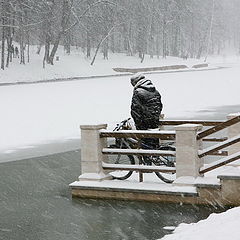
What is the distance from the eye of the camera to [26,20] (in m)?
67.9

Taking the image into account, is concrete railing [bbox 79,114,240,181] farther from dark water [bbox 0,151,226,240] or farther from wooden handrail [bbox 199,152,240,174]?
dark water [bbox 0,151,226,240]

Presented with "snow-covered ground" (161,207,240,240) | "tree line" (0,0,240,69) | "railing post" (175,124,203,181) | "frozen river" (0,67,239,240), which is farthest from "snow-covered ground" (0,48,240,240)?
"tree line" (0,0,240,69)

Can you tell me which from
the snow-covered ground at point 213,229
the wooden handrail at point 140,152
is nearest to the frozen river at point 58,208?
the snow-covered ground at point 213,229

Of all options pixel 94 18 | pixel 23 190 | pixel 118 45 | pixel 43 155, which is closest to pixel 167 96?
pixel 43 155

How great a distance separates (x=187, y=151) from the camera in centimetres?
1016

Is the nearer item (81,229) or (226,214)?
(226,214)

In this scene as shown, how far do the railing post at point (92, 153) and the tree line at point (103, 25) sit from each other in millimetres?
49280

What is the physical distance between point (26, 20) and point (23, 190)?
5850 cm

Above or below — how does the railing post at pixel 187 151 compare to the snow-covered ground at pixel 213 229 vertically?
above

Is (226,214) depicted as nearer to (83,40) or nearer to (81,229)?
(81,229)

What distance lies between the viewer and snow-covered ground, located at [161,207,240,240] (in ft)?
23.0

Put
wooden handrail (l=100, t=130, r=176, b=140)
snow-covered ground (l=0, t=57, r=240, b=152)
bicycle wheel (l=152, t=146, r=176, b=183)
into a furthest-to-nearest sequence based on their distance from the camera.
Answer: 1. snow-covered ground (l=0, t=57, r=240, b=152)
2. bicycle wheel (l=152, t=146, r=176, b=183)
3. wooden handrail (l=100, t=130, r=176, b=140)

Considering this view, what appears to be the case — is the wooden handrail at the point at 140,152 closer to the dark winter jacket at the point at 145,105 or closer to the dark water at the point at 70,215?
the dark winter jacket at the point at 145,105

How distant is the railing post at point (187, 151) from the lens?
10125 mm
